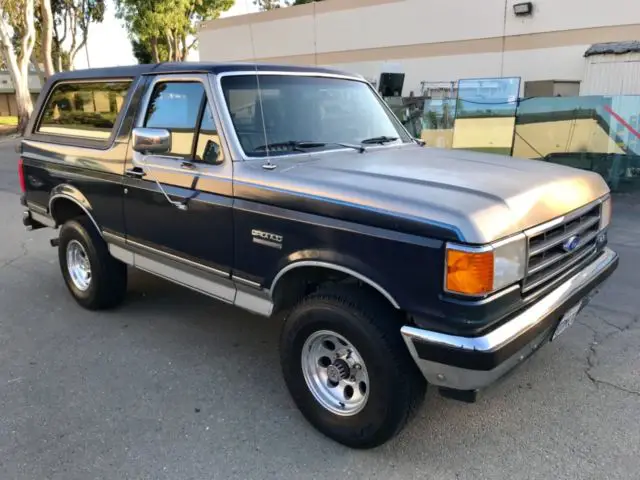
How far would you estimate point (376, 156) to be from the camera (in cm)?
361

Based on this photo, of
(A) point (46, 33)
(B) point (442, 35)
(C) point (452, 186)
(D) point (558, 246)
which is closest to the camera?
(C) point (452, 186)

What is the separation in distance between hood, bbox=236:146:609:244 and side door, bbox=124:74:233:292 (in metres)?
0.38

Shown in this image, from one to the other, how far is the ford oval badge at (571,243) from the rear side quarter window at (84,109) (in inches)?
129

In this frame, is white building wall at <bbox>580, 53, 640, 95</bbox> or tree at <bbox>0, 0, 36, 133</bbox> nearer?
white building wall at <bbox>580, 53, 640, 95</bbox>

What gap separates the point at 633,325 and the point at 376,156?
2.61 meters

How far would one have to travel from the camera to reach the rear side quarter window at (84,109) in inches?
172

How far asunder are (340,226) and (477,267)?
72 centimetres

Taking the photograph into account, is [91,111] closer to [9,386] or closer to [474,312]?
[9,386]

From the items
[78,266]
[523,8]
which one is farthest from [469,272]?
[523,8]

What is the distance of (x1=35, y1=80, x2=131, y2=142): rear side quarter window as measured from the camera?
4367 millimetres

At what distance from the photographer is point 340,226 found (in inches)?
109

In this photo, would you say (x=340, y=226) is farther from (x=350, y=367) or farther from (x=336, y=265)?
(x=350, y=367)

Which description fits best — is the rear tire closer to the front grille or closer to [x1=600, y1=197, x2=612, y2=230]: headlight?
the front grille

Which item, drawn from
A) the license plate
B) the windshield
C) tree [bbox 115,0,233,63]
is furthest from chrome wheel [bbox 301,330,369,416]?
tree [bbox 115,0,233,63]
